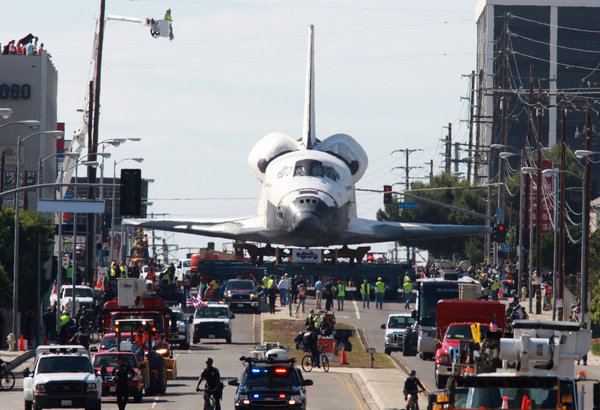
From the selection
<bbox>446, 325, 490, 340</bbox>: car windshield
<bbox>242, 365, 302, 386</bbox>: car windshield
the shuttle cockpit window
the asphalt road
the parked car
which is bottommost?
the asphalt road

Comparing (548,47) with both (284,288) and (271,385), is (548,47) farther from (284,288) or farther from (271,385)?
(271,385)

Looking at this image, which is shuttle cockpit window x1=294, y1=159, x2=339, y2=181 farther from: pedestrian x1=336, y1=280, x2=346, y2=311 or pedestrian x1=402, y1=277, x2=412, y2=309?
pedestrian x1=402, y1=277, x2=412, y2=309

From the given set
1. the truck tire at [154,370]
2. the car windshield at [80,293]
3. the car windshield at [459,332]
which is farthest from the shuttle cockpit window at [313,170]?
the truck tire at [154,370]

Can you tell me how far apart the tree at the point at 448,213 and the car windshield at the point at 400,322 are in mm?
61084

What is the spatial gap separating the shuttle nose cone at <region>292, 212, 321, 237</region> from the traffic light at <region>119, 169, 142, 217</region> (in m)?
13.6

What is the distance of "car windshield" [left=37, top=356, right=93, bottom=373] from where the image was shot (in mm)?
28438

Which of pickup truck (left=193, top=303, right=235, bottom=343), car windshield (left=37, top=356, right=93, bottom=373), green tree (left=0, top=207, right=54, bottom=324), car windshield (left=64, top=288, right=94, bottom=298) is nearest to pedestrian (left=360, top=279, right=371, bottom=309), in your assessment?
car windshield (left=64, top=288, right=94, bottom=298)

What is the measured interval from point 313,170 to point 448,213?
60331 millimetres

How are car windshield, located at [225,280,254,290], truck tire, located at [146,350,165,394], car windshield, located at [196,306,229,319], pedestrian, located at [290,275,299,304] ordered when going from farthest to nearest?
car windshield, located at [225,280,254,290], pedestrian, located at [290,275,299,304], car windshield, located at [196,306,229,319], truck tire, located at [146,350,165,394]

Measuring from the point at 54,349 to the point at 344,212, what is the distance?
2717 centimetres

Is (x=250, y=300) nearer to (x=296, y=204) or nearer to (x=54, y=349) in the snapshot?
(x=296, y=204)

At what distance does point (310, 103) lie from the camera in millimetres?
Answer: 68125

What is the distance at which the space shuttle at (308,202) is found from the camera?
52062 millimetres

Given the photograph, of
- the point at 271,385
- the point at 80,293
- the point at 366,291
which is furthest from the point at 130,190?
the point at 366,291
